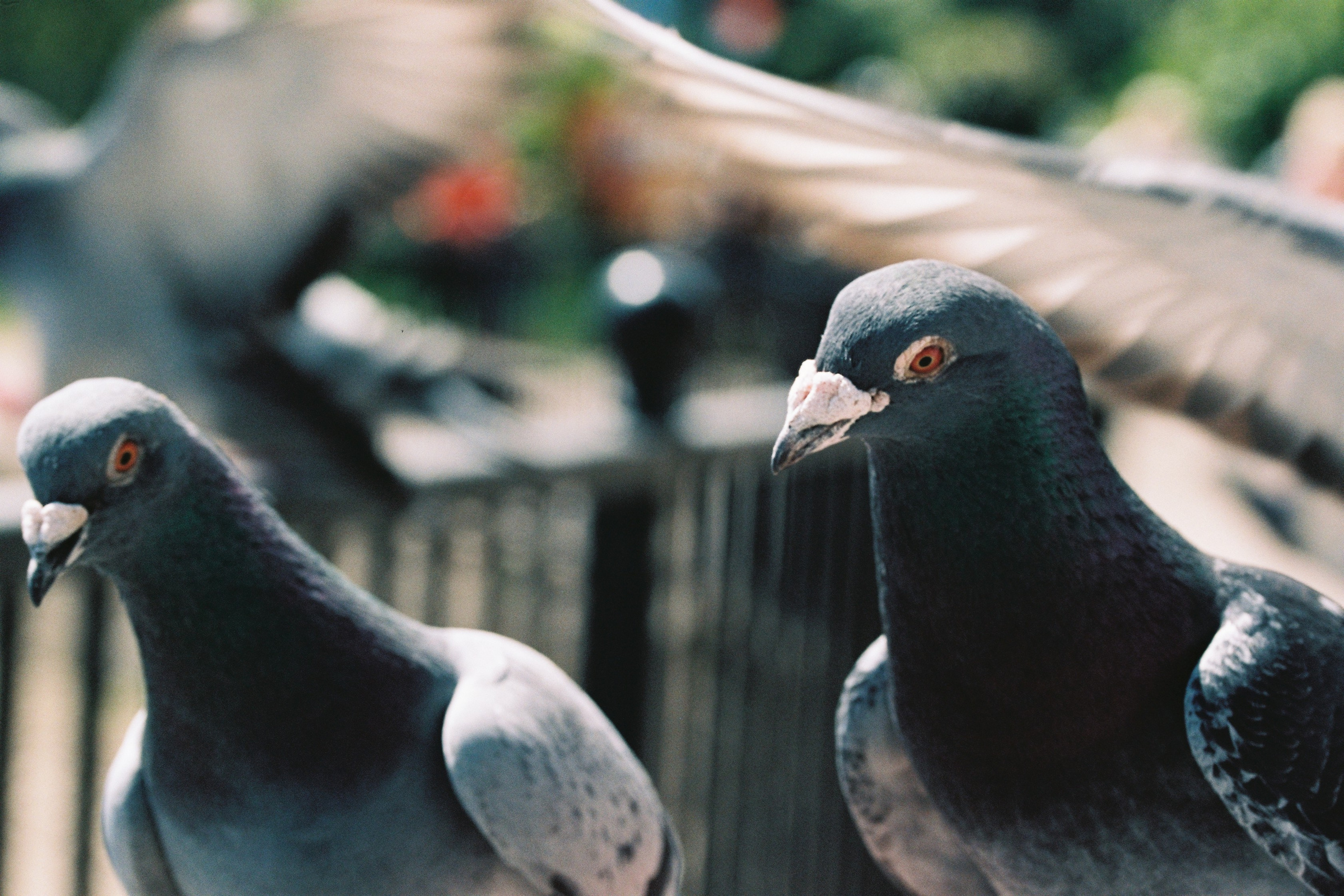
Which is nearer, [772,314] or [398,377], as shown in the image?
[398,377]

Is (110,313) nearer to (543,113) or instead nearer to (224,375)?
(224,375)

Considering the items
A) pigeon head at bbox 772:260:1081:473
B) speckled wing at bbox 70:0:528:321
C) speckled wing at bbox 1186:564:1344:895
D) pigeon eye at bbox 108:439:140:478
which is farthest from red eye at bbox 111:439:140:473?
speckled wing at bbox 70:0:528:321

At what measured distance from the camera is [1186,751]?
1.12 metres

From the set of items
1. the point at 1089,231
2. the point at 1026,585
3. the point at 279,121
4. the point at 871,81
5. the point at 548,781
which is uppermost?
the point at 1089,231

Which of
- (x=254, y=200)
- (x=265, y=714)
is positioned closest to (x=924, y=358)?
(x=265, y=714)

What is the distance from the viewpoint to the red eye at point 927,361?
999mm

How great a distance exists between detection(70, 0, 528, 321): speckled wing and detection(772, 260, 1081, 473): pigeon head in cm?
232

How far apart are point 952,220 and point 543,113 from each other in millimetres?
9176

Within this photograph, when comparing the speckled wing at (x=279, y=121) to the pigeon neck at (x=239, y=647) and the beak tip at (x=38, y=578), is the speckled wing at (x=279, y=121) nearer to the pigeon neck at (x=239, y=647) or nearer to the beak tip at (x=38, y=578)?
the pigeon neck at (x=239, y=647)

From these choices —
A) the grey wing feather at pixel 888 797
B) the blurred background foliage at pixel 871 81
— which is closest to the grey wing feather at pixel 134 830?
the grey wing feather at pixel 888 797

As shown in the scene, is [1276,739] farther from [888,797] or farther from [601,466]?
[601,466]

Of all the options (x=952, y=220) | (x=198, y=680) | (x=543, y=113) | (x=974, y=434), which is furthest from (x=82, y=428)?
(x=543, y=113)

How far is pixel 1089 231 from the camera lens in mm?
1442

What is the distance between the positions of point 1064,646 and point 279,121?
3.42m
